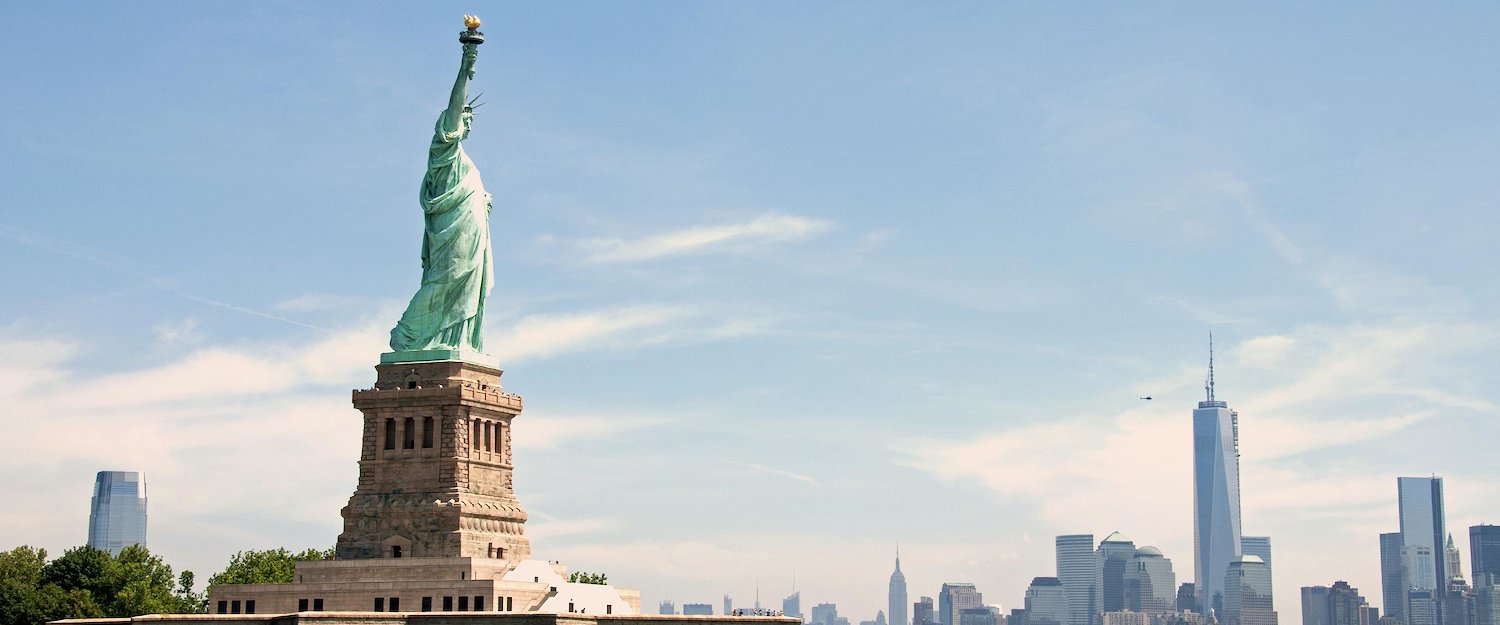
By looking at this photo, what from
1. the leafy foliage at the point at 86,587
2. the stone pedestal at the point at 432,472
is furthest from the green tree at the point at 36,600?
the stone pedestal at the point at 432,472

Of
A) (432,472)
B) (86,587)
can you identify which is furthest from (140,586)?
(432,472)

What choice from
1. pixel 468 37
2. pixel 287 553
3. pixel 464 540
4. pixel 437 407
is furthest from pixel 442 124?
pixel 287 553

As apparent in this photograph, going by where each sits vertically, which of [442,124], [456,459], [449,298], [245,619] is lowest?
[245,619]

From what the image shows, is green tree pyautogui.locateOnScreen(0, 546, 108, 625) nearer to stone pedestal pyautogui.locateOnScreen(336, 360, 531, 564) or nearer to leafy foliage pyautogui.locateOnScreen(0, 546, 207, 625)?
leafy foliage pyautogui.locateOnScreen(0, 546, 207, 625)

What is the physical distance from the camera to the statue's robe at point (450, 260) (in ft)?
291

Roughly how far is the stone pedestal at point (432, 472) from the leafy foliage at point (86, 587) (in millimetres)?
18648

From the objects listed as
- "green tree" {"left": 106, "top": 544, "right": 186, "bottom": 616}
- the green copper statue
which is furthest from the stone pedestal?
"green tree" {"left": 106, "top": 544, "right": 186, "bottom": 616}

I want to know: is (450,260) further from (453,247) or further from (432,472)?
(432,472)

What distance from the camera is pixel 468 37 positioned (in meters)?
90.7

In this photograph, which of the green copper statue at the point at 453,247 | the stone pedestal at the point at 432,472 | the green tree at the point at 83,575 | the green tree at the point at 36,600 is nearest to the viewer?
the stone pedestal at the point at 432,472

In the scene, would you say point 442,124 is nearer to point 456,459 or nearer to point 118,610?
point 456,459

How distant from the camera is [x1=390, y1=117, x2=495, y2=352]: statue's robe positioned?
3487 inches

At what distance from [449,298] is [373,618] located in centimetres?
1788

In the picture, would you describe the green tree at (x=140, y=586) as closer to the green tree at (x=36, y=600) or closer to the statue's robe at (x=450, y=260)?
the green tree at (x=36, y=600)
